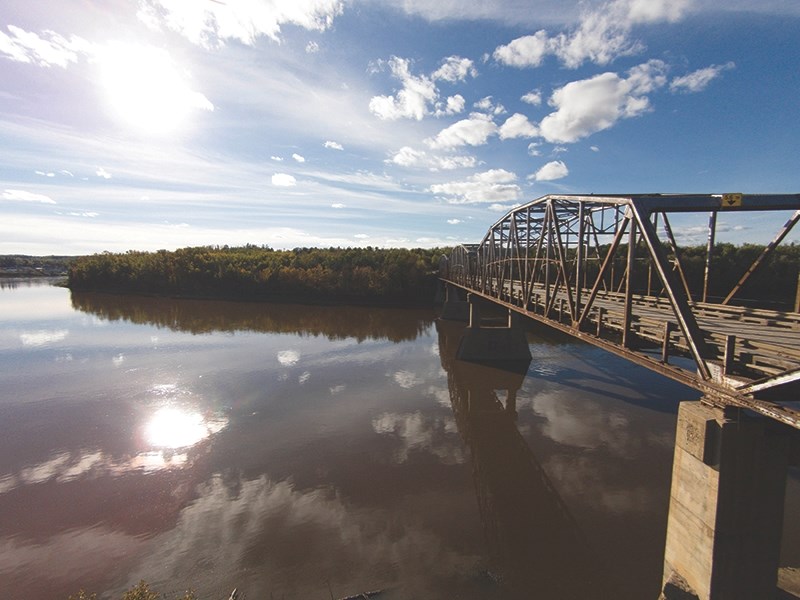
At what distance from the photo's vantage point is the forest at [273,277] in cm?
7894

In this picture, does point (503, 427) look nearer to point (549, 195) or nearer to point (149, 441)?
point (549, 195)

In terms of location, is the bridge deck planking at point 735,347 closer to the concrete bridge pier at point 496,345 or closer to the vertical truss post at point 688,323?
the vertical truss post at point 688,323

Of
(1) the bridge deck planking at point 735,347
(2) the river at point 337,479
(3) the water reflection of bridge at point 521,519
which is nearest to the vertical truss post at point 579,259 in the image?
(1) the bridge deck planking at point 735,347

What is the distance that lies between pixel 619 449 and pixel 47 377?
39.8 m

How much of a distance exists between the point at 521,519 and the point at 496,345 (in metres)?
21.4

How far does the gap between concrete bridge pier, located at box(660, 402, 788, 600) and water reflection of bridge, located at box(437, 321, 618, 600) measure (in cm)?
393

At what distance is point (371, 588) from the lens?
10.3 metres

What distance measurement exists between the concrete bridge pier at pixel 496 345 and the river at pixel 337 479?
1.99m

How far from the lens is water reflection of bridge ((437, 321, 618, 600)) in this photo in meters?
10.4

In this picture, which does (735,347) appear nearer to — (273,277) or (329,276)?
(329,276)

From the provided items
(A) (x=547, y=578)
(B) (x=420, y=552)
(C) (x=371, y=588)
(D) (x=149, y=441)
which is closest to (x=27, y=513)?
(D) (x=149, y=441)

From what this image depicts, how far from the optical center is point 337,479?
1552 centimetres

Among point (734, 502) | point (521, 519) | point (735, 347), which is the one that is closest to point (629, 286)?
point (735, 347)

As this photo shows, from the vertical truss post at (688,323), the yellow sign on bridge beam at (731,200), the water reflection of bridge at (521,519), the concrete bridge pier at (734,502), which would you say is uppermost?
the yellow sign on bridge beam at (731,200)
